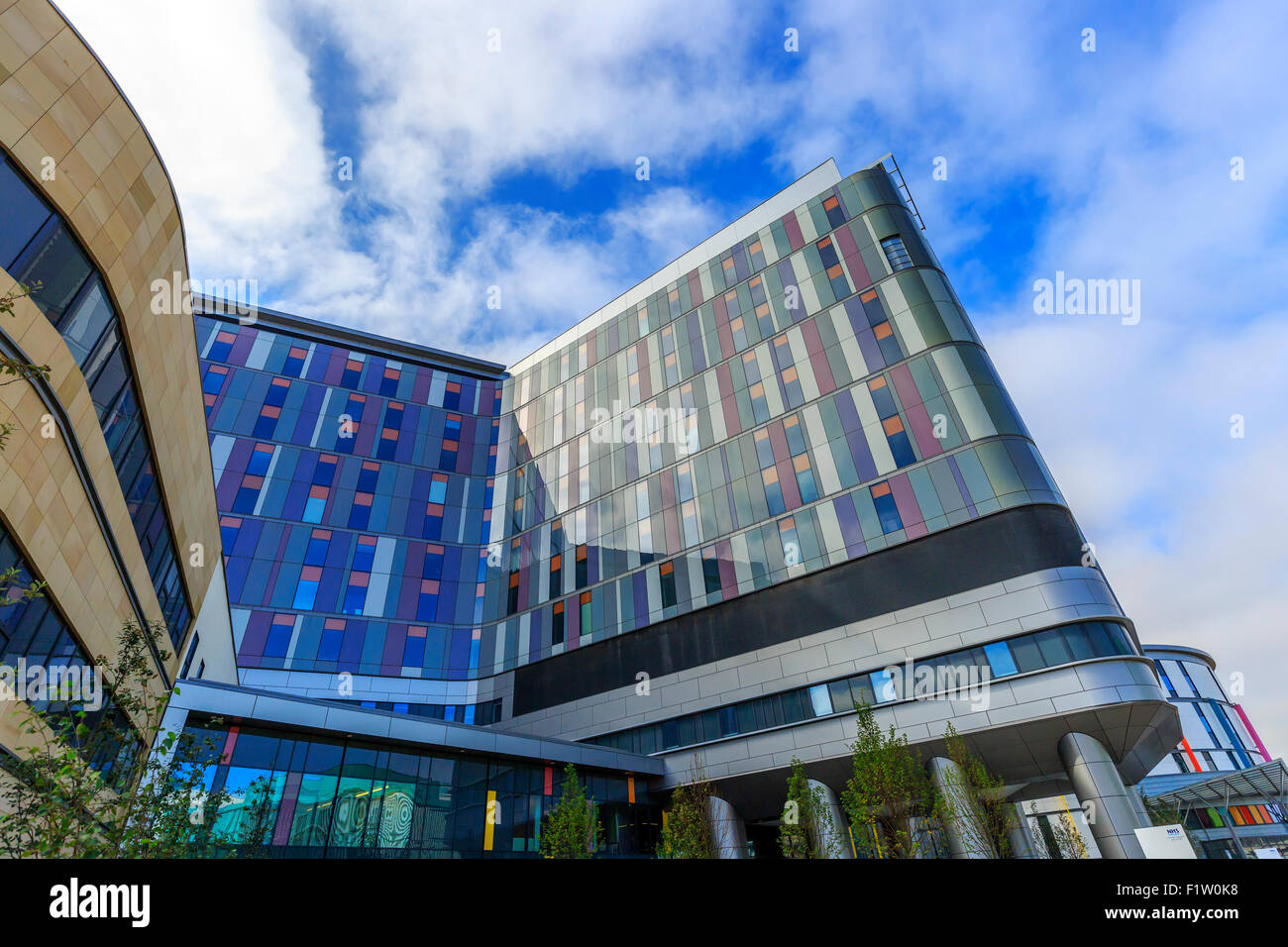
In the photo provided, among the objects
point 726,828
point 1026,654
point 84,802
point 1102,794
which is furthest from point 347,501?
point 1102,794

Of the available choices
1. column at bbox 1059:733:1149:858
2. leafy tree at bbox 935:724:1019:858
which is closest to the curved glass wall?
leafy tree at bbox 935:724:1019:858

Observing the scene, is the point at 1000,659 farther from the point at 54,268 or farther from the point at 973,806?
the point at 54,268

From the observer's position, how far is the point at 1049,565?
28.0 metres

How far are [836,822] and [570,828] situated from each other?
12.6 meters

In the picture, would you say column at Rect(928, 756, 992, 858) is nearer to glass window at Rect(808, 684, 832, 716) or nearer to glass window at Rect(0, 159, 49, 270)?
glass window at Rect(808, 684, 832, 716)

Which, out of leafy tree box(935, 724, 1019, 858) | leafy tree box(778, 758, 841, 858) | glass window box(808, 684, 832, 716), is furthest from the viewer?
glass window box(808, 684, 832, 716)

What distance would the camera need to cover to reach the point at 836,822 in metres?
28.9

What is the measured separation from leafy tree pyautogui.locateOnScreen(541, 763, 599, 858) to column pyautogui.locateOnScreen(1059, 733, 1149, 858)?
1905 cm

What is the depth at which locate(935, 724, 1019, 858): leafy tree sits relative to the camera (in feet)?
76.0
